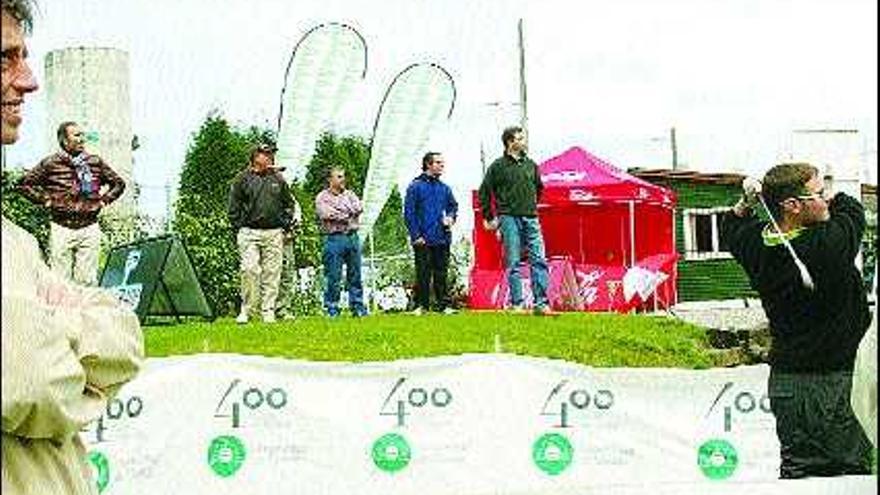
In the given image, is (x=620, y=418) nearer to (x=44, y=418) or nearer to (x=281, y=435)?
(x=281, y=435)

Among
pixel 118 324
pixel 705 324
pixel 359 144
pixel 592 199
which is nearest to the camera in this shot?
pixel 118 324

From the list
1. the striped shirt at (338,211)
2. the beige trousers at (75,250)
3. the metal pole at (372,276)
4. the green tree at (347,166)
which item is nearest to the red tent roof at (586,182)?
Result: the green tree at (347,166)

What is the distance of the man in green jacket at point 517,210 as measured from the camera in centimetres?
748

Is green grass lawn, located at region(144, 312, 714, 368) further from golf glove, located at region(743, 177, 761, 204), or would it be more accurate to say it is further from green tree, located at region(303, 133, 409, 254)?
golf glove, located at region(743, 177, 761, 204)

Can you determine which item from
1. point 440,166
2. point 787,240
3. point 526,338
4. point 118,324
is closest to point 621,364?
point 526,338

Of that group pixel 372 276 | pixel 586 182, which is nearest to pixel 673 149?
pixel 586 182

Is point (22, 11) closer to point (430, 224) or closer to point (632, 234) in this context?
point (430, 224)

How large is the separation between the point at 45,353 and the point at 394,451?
3.86m

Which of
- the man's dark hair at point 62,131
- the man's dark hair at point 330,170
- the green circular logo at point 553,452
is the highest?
the man's dark hair at point 62,131

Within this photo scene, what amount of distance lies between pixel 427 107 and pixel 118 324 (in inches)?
239

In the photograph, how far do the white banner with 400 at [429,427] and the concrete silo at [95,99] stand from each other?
97 cm

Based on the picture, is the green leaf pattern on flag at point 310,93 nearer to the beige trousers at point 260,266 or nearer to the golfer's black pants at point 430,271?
the beige trousers at point 260,266

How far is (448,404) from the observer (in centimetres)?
562

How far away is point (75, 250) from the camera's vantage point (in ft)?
21.5
